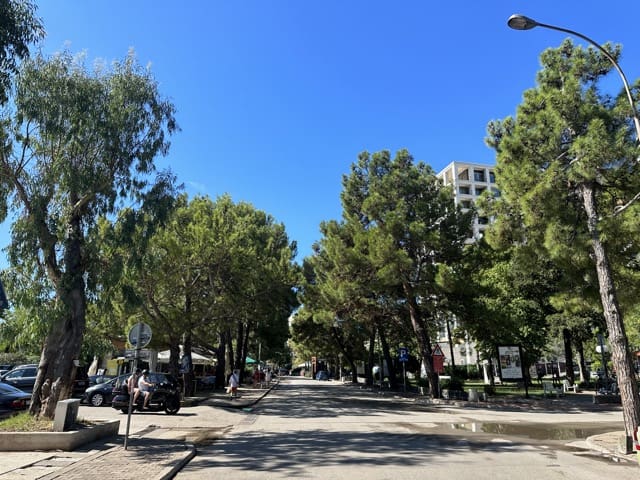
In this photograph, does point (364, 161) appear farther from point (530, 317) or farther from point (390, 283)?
point (530, 317)

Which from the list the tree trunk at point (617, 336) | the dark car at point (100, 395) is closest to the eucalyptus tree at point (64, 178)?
the dark car at point (100, 395)

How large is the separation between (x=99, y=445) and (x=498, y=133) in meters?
15.5

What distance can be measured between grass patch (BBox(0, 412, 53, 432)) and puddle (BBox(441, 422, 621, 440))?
38.1 ft

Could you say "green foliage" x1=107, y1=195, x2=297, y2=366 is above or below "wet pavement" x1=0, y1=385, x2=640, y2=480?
above

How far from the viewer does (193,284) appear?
25.3m

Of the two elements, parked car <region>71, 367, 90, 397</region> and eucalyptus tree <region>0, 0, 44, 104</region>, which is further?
parked car <region>71, 367, 90, 397</region>

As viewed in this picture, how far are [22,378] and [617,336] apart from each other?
1042 inches

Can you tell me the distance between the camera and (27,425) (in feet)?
35.6

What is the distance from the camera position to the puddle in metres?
13.7

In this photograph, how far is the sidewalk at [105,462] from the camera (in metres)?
7.79

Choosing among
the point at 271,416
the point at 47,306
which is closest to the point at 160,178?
the point at 47,306

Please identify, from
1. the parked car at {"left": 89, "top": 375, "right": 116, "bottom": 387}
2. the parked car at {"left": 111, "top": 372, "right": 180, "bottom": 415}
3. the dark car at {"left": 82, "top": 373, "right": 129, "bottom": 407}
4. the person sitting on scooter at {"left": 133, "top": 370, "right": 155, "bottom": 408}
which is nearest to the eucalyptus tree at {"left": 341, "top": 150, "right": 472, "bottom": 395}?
the parked car at {"left": 111, "top": 372, "right": 180, "bottom": 415}

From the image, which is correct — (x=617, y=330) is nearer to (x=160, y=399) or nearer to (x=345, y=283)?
(x=345, y=283)

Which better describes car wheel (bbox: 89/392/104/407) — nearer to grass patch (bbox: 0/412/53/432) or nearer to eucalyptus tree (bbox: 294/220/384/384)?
grass patch (bbox: 0/412/53/432)
